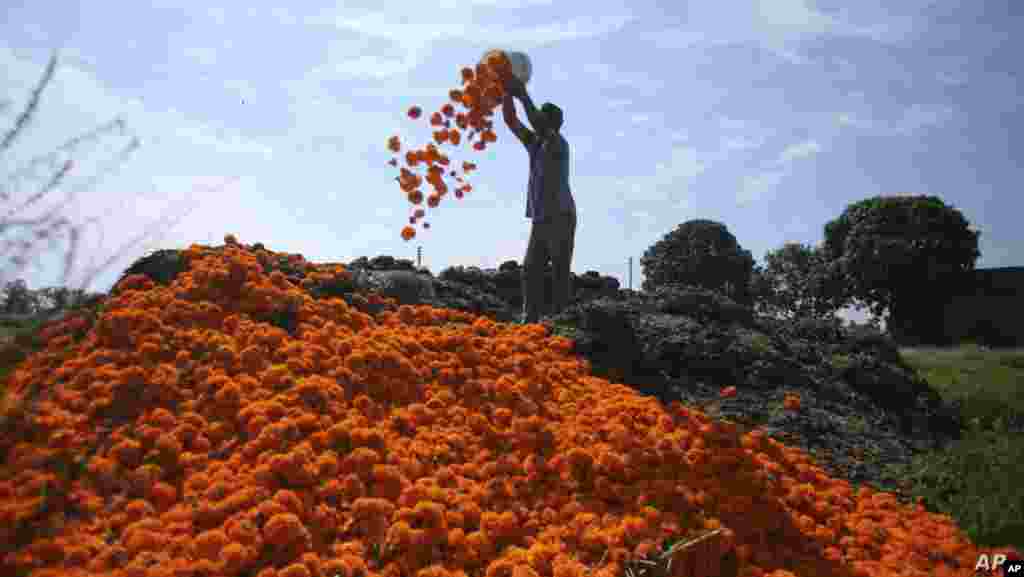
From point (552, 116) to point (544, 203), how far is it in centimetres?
100

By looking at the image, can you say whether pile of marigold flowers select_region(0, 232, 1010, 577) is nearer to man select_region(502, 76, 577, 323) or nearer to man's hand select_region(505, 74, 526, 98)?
man select_region(502, 76, 577, 323)


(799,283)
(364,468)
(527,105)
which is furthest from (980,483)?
(799,283)

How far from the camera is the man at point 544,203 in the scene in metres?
7.70

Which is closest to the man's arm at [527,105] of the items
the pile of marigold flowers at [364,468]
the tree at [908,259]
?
the pile of marigold flowers at [364,468]

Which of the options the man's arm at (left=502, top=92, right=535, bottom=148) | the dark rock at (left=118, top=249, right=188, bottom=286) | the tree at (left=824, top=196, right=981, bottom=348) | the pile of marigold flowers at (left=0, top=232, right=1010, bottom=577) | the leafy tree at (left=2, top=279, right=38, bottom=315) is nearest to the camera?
the leafy tree at (left=2, top=279, right=38, bottom=315)

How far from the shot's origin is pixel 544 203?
7.70 m

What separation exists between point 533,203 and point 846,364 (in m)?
3.84

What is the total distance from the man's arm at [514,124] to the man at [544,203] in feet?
0.04

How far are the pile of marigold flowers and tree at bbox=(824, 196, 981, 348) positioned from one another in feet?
67.5

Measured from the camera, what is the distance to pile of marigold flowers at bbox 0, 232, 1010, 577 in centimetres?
316

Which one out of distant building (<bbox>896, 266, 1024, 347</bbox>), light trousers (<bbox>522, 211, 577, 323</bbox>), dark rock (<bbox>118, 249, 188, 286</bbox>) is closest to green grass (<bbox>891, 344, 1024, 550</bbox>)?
light trousers (<bbox>522, 211, 577, 323</bbox>)

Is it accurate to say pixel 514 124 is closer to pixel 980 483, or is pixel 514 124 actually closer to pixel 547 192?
pixel 547 192

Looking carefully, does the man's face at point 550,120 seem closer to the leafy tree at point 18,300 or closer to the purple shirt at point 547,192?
the purple shirt at point 547,192

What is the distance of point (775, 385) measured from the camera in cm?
654
